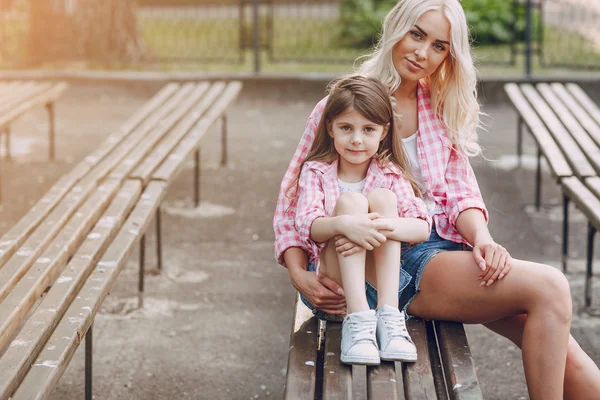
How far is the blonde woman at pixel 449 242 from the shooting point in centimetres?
316

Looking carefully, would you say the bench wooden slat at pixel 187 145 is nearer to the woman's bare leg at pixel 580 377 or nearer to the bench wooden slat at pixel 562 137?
the bench wooden slat at pixel 562 137

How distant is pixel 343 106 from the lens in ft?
11.1

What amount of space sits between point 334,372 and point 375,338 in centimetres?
20

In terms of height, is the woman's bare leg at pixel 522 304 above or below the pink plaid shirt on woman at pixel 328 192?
below

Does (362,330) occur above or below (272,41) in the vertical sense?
below

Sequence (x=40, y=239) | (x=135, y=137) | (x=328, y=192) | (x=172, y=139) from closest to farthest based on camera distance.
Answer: (x=328, y=192), (x=40, y=239), (x=172, y=139), (x=135, y=137)

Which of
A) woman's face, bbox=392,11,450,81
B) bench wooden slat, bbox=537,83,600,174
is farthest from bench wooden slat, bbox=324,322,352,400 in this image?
bench wooden slat, bbox=537,83,600,174

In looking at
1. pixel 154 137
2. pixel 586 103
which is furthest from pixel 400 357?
pixel 586 103

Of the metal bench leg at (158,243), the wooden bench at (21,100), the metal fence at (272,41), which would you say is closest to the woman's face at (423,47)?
the metal bench leg at (158,243)

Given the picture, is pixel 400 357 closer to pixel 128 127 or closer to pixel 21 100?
pixel 128 127

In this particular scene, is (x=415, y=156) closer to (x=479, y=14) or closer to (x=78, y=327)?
(x=78, y=327)

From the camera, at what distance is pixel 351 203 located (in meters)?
3.26

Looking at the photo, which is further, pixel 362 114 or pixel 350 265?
pixel 362 114

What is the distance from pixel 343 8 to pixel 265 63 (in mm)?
2082
